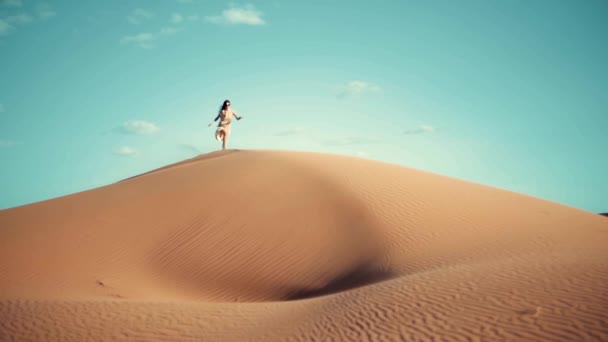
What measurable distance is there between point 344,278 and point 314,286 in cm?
74

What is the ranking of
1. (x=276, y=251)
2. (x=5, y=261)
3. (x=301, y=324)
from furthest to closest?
(x=276, y=251) → (x=5, y=261) → (x=301, y=324)

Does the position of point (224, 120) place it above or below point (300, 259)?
above

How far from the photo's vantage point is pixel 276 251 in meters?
10.8

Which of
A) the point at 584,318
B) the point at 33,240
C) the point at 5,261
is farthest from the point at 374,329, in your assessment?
the point at 33,240

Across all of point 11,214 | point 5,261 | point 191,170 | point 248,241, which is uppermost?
point 191,170

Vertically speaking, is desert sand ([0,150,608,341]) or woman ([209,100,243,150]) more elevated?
woman ([209,100,243,150])

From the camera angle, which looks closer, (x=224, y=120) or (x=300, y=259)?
(x=300, y=259)

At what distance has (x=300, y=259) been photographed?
10.4 m

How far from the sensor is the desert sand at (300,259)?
5.42m

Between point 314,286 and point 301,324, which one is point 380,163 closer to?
point 314,286

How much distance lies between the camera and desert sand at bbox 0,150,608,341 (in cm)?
542

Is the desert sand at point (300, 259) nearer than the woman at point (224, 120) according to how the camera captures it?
Yes

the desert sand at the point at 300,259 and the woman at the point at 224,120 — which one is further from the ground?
the woman at the point at 224,120

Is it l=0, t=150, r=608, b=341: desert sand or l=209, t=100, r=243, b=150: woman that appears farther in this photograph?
l=209, t=100, r=243, b=150: woman
